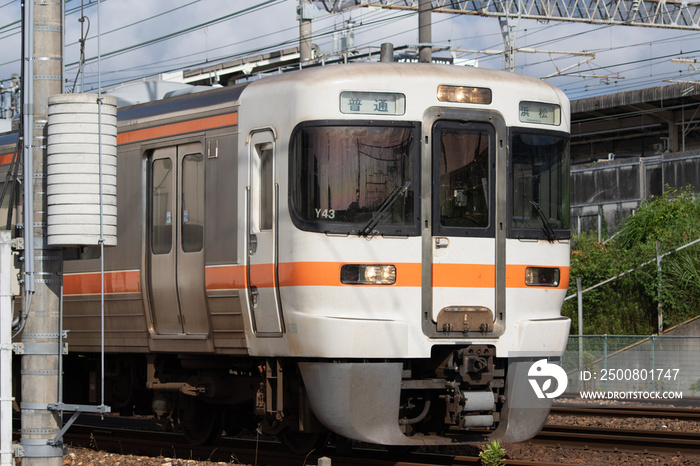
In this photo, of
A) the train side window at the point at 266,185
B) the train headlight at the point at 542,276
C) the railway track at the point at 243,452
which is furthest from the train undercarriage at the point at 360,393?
the train side window at the point at 266,185

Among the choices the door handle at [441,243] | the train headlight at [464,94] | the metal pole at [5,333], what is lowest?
the metal pole at [5,333]

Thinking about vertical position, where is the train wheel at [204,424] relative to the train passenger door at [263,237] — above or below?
below

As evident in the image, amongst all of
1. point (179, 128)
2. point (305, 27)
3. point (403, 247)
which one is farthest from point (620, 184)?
point (403, 247)

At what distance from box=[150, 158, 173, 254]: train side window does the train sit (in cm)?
20

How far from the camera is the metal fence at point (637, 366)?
60.0ft

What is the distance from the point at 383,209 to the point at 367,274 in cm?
58

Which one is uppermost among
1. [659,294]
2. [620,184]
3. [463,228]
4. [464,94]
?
[620,184]

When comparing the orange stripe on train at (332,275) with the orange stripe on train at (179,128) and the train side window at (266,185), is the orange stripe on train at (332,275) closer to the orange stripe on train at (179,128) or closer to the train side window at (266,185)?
the train side window at (266,185)

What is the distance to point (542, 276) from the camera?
30.6 feet

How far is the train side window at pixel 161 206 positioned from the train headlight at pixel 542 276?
352 cm

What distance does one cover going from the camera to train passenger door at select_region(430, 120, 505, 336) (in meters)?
8.81

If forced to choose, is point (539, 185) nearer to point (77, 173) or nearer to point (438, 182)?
point (438, 182)

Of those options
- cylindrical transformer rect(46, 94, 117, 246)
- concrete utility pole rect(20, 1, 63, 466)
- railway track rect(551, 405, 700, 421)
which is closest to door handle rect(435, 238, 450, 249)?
cylindrical transformer rect(46, 94, 117, 246)

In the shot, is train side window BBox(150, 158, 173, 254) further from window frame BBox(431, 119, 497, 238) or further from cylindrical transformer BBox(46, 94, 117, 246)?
window frame BBox(431, 119, 497, 238)
